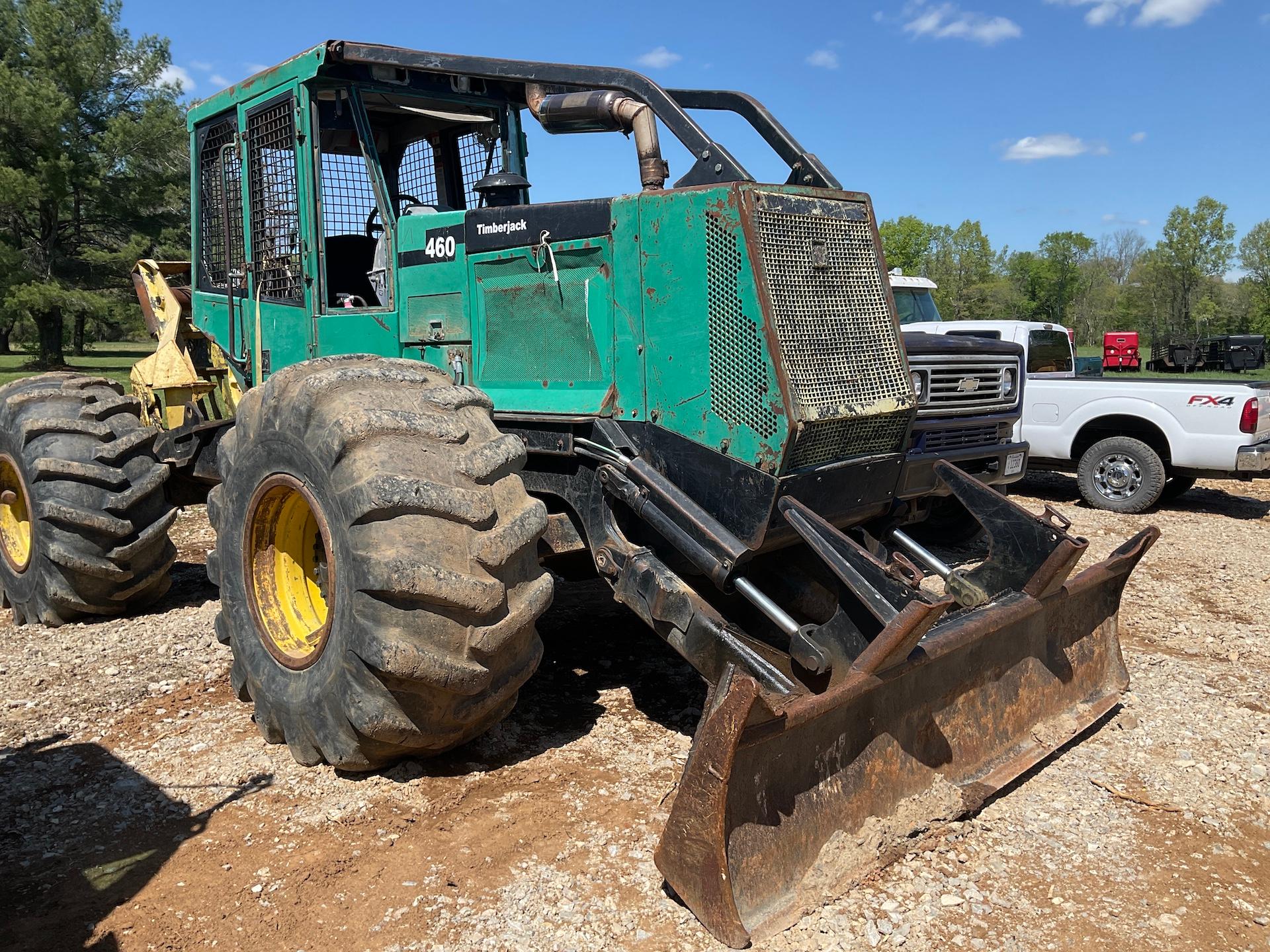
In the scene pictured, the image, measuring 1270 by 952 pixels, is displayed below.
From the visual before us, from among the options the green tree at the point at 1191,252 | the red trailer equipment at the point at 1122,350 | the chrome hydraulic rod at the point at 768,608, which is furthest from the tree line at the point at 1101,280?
the chrome hydraulic rod at the point at 768,608

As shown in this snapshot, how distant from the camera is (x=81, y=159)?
93.2 feet

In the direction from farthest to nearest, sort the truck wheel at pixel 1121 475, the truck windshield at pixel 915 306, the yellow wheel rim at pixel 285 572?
1. the truck windshield at pixel 915 306
2. the truck wheel at pixel 1121 475
3. the yellow wheel rim at pixel 285 572

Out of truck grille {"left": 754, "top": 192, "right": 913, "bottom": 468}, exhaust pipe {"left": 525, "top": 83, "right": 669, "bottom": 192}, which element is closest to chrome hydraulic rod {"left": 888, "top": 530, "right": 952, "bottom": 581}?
truck grille {"left": 754, "top": 192, "right": 913, "bottom": 468}

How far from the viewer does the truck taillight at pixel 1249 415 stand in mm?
9836

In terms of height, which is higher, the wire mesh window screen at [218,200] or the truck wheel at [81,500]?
the wire mesh window screen at [218,200]

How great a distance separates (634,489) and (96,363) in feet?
119

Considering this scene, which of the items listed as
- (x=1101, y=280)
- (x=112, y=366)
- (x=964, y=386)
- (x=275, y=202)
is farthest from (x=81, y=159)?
(x=1101, y=280)

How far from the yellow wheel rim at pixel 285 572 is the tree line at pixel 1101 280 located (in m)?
39.7

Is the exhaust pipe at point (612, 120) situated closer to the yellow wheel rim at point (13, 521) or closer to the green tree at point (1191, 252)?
the yellow wheel rim at point (13, 521)

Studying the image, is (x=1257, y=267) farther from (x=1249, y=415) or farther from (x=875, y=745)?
(x=875, y=745)

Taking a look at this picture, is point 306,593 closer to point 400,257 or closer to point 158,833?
point 158,833

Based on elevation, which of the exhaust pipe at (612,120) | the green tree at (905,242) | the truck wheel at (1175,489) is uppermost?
the green tree at (905,242)

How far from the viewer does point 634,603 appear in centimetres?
389

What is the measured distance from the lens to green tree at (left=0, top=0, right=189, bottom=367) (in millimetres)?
26828
